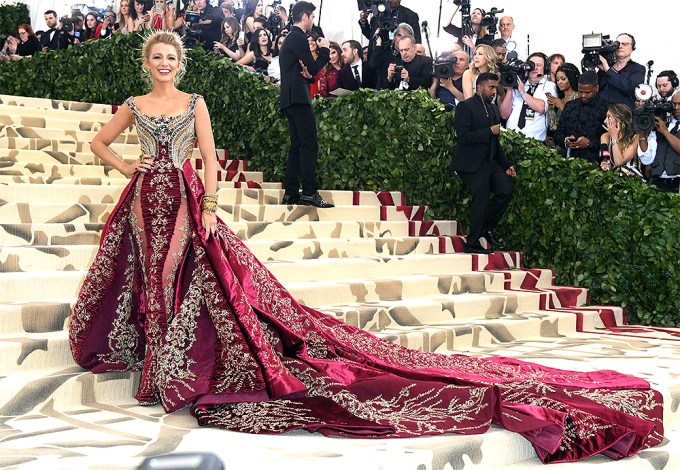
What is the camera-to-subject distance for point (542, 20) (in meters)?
9.67

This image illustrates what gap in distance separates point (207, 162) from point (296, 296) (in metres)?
1.72

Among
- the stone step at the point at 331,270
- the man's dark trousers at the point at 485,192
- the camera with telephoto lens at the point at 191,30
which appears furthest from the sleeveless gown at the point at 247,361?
the camera with telephoto lens at the point at 191,30

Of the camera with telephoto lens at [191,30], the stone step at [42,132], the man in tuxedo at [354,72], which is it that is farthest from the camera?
the camera with telephoto lens at [191,30]

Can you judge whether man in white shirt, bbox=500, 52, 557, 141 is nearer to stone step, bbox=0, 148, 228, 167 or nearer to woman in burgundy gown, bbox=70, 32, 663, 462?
stone step, bbox=0, 148, 228, 167

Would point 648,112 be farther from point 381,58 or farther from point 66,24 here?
point 66,24

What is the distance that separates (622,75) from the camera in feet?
26.2

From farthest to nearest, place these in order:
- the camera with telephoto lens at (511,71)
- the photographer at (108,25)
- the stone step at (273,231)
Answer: the photographer at (108,25), the camera with telephoto lens at (511,71), the stone step at (273,231)

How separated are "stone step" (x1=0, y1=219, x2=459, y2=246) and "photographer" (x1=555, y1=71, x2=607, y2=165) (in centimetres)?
122

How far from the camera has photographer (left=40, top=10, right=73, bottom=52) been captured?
40.5ft

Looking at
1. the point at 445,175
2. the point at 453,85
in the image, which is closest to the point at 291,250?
the point at 445,175

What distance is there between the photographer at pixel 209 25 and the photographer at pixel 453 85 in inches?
123

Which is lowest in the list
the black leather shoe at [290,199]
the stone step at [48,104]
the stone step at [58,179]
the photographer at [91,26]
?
the black leather shoe at [290,199]

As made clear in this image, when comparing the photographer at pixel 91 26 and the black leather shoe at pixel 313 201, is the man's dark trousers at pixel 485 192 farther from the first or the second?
the photographer at pixel 91 26

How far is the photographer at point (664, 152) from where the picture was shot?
7535 mm
